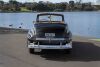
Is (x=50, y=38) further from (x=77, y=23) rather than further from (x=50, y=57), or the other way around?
(x=77, y=23)

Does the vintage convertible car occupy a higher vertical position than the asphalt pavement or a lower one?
higher

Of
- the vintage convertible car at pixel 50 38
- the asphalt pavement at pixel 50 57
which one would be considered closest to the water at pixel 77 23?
the asphalt pavement at pixel 50 57

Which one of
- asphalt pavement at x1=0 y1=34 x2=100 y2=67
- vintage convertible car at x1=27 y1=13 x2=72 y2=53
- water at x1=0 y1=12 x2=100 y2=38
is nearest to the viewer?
asphalt pavement at x1=0 y1=34 x2=100 y2=67

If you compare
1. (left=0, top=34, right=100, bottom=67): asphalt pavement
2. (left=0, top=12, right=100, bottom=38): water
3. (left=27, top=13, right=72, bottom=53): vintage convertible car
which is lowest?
(left=0, top=12, right=100, bottom=38): water

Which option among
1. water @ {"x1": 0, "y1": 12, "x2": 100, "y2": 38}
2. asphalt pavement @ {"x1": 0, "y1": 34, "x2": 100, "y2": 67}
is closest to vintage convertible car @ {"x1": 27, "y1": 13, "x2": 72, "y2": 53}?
asphalt pavement @ {"x1": 0, "y1": 34, "x2": 100, "y2": 67}

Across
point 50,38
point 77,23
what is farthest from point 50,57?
point 77,23

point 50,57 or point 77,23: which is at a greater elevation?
point 50,57

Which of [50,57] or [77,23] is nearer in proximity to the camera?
[50,57]

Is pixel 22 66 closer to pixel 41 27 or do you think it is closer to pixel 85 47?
pixel 41 27

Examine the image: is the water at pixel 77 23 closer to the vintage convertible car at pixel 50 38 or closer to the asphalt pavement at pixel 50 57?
the asphalt pavement at pixel 50 57

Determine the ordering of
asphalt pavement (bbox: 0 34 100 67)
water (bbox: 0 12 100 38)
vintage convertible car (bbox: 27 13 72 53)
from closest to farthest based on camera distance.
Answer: asphalt pavement (bbox: 0 34 100 67), vintage convertible car (bbox: 27 13 72 53), water (bbox: 0 12 100 38)

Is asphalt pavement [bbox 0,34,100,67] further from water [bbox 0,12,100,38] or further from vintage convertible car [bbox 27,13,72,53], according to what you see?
water [bbox 0,12,100,38]

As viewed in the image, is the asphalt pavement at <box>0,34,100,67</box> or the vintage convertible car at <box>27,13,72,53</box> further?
the vintage convertible car at <box>27,13,72,53</box>

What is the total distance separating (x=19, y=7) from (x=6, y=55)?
5827cm
